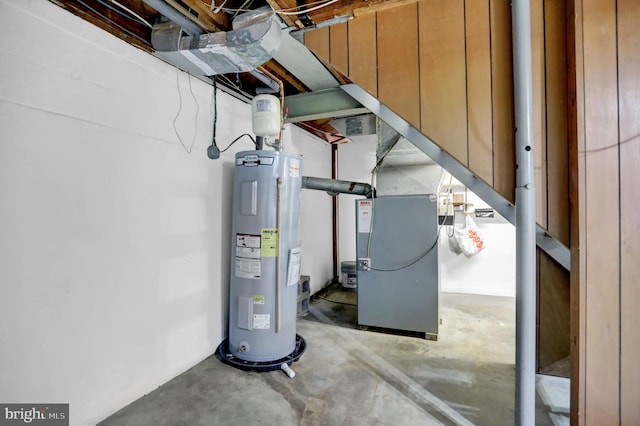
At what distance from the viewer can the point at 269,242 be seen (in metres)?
2.25

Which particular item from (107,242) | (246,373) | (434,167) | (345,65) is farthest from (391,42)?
(246,373)

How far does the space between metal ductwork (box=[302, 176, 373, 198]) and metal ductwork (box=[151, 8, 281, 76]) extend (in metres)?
1.51

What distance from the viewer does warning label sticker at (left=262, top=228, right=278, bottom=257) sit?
2242 millimetres

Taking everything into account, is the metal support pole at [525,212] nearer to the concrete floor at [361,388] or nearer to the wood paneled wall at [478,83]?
the wood paneled wall at [478,83]

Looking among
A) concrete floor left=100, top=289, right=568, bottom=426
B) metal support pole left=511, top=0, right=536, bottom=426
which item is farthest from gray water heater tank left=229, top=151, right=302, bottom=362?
metal support pole left=511, top=0, right=536, bottom=426

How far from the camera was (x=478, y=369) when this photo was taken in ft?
7.28

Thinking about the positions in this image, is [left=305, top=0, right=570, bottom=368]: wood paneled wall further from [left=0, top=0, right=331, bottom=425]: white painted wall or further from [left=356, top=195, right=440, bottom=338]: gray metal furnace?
[left=0, top=0, right=331, bottom=425]: white painted wall

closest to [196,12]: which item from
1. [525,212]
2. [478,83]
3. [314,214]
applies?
[478,83]

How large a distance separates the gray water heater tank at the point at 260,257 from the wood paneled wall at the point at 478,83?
0.96 m

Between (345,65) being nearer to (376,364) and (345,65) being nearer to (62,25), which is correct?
(62,25)

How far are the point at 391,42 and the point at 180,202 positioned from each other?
1.76 meters

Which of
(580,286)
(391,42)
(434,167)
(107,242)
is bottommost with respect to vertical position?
(580,286)

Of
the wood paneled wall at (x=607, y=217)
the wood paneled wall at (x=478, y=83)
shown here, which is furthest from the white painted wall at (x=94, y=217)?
the wood paneled wall at (x=607, y=217)

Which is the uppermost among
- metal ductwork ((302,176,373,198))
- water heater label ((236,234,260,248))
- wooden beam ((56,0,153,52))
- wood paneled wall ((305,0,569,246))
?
wooden beam ((56,0,153,52))
